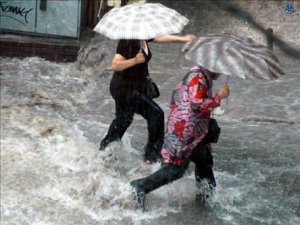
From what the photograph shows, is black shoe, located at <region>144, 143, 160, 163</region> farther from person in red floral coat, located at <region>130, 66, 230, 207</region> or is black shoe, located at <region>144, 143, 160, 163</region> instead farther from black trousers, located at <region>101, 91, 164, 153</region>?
person in red floral coat, located at <region>130, 66, 230, 207</region>

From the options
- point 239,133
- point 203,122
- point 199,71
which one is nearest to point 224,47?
point 199,71

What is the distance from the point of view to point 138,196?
4.72 meters

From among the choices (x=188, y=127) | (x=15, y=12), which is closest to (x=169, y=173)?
(x=188, y=127)

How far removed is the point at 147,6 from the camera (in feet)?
16.9

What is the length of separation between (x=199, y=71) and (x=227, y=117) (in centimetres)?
340

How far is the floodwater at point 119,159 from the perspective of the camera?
496cm

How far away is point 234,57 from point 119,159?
7.69ft

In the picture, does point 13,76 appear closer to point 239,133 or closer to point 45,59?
point 45,59

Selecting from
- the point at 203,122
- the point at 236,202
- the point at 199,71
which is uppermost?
the point at 199,71

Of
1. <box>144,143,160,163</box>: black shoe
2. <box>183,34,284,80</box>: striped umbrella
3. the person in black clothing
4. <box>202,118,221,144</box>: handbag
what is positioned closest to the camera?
<box>183,34,284,80</box>: striped umbrella

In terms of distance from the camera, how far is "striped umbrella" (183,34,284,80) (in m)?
4.04

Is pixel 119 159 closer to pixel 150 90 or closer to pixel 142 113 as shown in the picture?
pixel 142 113

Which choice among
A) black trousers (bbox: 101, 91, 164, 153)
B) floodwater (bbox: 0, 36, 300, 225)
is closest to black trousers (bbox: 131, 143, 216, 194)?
floodwater (bbox: 0, 36, 300, 225)

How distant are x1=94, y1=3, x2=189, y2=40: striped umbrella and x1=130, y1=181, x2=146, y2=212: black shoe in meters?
1.25
